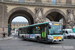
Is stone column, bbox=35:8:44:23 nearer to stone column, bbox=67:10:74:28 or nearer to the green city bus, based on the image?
stone column, bbox=67:10:74:28

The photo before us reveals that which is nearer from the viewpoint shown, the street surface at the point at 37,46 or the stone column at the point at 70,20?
the street surface at the point at 37,46

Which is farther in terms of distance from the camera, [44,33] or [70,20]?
[70,20]

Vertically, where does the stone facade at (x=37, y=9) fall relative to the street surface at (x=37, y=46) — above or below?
above

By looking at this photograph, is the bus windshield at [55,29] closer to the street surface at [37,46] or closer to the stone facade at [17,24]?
the street surface at [37,46]

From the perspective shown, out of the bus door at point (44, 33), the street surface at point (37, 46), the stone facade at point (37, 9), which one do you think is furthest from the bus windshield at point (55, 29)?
the stone facade at point (37, 9)

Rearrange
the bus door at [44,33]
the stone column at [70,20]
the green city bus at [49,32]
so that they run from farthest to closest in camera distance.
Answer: the stone column at [70,20], the bus door at [44,33], the green city bus at [49,32]

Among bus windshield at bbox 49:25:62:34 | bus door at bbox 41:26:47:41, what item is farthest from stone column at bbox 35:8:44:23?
bus windshield at bbox 49:25:62:34

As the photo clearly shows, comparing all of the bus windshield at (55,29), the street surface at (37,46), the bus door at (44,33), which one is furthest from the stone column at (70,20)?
the bus windshield at (55,29)

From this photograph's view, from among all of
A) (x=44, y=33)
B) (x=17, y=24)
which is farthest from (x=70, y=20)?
(x=17, y=24)

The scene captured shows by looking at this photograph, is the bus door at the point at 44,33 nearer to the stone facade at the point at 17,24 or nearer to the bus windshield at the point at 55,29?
the bus windshield at the point at 55,29

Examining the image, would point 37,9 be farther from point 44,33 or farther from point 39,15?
point 44,33

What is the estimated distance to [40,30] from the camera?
1812 centimetres

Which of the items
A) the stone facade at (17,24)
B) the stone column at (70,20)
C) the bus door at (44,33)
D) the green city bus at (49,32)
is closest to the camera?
the green city bus at (49,32)

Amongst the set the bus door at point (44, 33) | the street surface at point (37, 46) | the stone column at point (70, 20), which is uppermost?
the stone column at point (70, 20)
